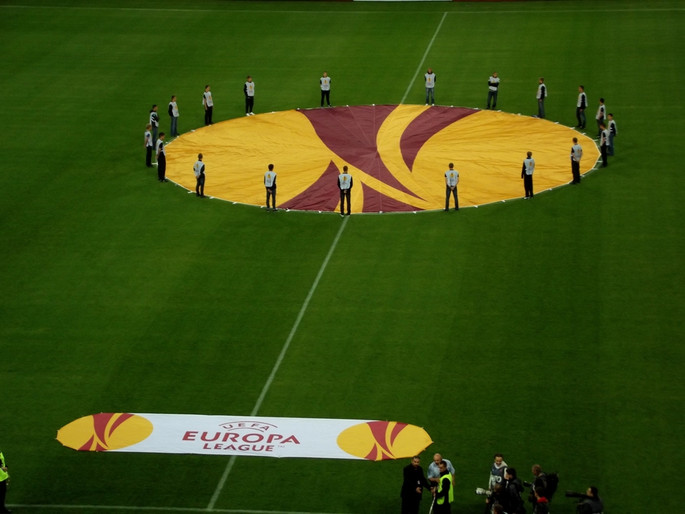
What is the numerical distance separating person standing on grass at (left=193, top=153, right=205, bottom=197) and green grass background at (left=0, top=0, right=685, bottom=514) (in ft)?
2.99

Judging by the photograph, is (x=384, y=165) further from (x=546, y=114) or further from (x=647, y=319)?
(x=647, y=319)

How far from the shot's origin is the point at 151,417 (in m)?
28.3

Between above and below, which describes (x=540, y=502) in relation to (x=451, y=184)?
below

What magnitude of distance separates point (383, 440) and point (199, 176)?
1727 centimetres

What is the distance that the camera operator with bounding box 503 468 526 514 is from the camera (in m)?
23.2

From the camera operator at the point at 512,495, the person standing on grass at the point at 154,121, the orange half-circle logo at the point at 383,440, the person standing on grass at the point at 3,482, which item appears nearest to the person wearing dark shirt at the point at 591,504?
the camera operator at the point at 512,495

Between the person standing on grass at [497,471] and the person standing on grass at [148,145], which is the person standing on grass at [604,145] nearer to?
the person standing on grass at [148,145]

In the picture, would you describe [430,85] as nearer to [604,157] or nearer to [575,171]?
[604,157]

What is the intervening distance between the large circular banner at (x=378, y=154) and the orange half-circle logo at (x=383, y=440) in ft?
46.7

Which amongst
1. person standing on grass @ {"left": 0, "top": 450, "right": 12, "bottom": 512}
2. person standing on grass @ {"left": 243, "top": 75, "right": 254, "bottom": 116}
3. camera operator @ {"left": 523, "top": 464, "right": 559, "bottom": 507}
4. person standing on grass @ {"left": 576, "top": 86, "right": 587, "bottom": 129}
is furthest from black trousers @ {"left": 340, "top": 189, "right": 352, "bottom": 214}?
person standing on grass @ {"left": 0, "top": 450, "right": 12, "bottom": 512}

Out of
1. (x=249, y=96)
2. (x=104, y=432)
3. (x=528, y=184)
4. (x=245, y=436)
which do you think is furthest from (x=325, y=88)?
(x=104, y=432)

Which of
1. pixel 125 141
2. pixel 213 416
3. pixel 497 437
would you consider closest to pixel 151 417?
pixel 213 416

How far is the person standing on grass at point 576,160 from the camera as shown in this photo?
41.0 metres

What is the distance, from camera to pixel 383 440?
27.2 meters
